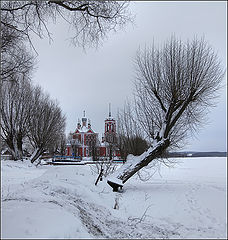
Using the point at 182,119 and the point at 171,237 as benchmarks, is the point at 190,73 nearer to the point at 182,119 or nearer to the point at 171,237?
the point at 182,119

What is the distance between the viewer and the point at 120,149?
37.4ft

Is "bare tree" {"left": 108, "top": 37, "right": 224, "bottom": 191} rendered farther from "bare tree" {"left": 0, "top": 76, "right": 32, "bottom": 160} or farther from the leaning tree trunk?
"bare tree" {"left": 0, "top": 76, "right": 32, "bottom": 160}

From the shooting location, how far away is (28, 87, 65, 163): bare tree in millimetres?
13320

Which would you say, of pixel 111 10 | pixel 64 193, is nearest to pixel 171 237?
pixel 64 193

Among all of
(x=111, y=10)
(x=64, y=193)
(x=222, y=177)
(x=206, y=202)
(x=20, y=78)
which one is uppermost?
(x=111, y=10)

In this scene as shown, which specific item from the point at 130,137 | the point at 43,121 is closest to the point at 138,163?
the point at 130,137

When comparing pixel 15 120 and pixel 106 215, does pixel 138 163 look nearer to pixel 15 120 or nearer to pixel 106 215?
pixel 106 215

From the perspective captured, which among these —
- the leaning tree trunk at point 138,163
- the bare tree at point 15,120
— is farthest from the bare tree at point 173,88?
the bare tree at point 15,120

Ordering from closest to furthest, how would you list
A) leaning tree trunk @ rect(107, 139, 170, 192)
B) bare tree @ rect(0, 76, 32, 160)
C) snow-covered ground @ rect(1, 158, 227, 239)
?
1. snow-covered ground @ rect(1, 158, 227, 239)
2. leaning tree trunk @ rect(107, 139, 170, 192)
3. bare tree @ rect(0, 76, 32, 160)

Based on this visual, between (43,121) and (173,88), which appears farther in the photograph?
(43,121)

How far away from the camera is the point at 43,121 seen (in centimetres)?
1577

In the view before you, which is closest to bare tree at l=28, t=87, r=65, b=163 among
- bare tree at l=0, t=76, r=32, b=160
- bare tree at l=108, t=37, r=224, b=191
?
bare tree at l=0, t=76, r=32, b=160

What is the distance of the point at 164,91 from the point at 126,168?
4117 mm

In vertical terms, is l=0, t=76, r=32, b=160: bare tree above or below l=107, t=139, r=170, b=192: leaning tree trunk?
above
